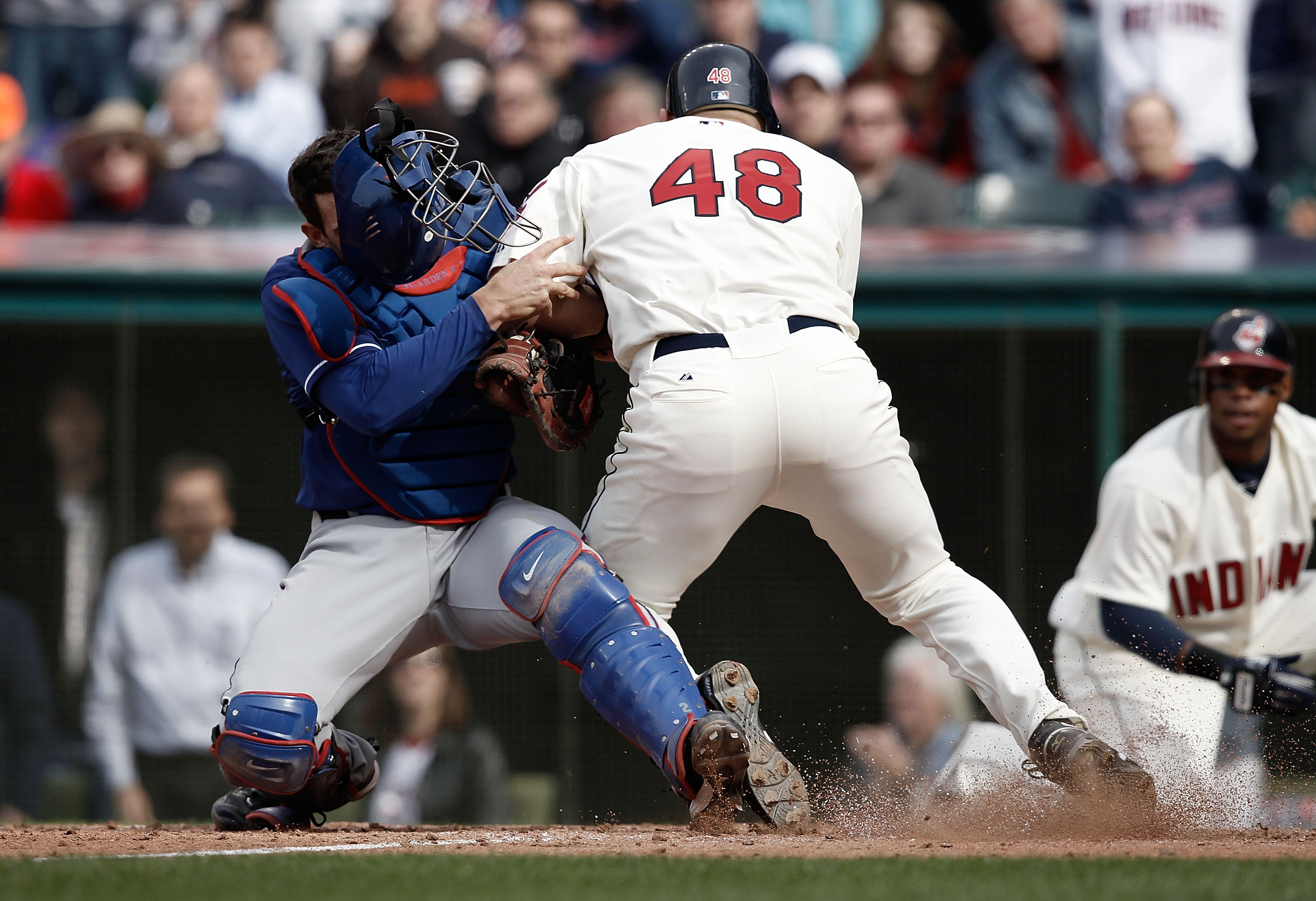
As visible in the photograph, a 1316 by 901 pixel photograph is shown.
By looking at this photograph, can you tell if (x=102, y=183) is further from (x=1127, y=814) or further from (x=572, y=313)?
(x=1127, y=814)

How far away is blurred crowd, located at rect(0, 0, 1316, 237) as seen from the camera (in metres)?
7.66

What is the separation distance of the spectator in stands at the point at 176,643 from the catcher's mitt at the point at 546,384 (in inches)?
115

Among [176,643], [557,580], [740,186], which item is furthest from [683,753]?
[176,643]

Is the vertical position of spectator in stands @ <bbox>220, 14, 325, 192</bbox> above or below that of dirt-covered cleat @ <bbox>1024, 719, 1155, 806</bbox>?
above

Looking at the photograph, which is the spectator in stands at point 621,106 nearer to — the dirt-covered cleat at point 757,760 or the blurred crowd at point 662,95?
the blurred crowd at point 662,95

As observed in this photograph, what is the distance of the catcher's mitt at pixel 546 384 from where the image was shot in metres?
3.56

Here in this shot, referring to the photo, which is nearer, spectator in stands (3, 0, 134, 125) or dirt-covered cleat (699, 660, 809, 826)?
dirt-covered cleat (699, 660, 809, 826)

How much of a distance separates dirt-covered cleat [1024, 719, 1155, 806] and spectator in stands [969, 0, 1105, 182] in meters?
5.38

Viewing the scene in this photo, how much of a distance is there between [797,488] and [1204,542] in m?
2.17

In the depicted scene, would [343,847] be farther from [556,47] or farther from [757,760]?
[556,47]

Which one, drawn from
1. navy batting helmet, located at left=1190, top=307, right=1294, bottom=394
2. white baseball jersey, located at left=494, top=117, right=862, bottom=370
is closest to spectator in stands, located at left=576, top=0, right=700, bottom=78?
navy batting helmet, located at left=1190, top=307, right=1294, bottom=394

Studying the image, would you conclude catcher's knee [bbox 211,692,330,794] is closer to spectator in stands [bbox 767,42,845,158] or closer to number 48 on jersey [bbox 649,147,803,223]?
Result: number 48 on jersey [bbox 649,147,803,223]

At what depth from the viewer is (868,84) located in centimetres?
809

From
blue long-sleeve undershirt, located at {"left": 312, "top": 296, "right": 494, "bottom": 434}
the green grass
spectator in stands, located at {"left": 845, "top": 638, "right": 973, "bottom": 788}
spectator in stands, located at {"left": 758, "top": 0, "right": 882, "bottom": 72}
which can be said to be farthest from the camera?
spectator in stands, located at {"left": 758, "top": 0, "right": 882, "bottom": 72}
